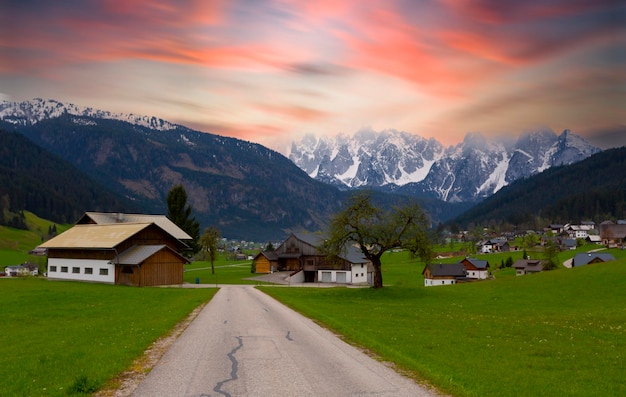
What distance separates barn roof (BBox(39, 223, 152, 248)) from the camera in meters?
80.2

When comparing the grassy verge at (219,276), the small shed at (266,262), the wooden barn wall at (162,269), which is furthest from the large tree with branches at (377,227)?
the small shed at (266,262)

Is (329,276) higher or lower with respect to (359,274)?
lower

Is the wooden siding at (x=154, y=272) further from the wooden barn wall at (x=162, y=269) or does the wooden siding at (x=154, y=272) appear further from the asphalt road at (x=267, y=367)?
the asphalt road at (x=267, y=367)

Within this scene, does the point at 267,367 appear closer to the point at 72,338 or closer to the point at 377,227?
the point at 72,338

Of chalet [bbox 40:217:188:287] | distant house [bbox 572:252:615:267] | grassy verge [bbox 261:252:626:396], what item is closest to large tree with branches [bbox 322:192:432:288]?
grassy verge [bbox 261:252:626:396]

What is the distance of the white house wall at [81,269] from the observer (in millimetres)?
78250

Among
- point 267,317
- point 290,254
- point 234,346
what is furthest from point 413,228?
point 290,254

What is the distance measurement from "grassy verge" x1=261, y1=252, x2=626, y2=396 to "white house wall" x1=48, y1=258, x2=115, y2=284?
41.9 metres

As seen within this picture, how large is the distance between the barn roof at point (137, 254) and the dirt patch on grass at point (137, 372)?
54574 mm

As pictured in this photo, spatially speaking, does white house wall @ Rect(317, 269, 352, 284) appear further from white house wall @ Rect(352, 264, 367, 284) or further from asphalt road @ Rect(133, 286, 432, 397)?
asphalt road @ Rect(133, 286, 432, 397)

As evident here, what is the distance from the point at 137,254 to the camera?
78.3 metres

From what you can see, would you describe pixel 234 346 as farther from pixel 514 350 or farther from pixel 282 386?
pixel 514 350

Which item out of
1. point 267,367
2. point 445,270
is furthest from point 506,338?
point 445,270

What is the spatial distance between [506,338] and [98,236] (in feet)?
247
